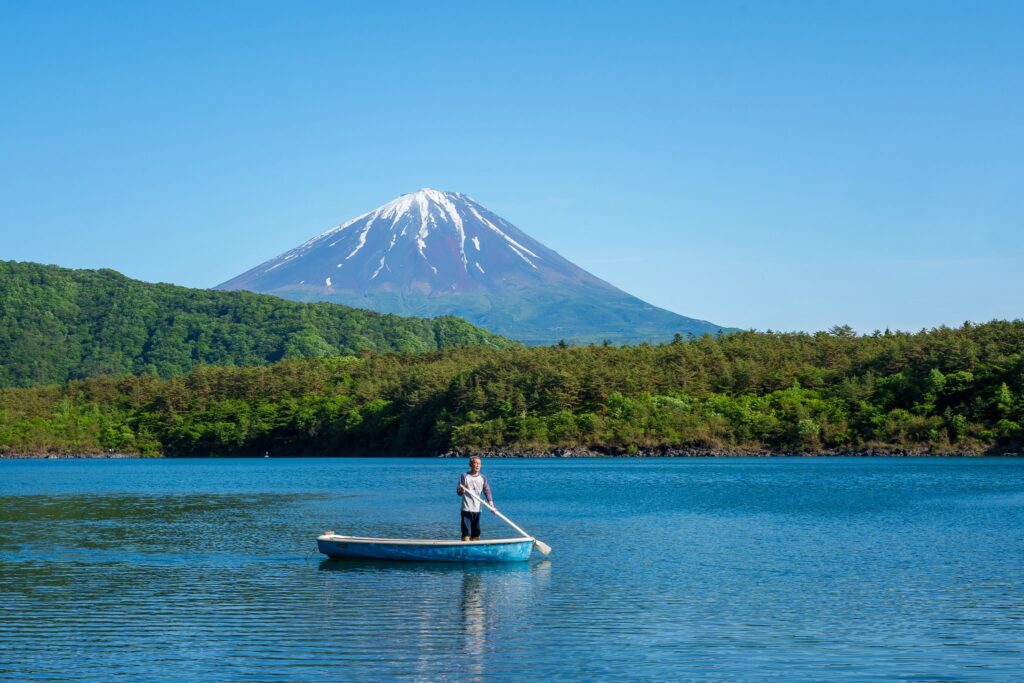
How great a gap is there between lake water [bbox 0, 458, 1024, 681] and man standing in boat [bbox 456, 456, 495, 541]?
903 mm

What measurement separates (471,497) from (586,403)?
74.1 m

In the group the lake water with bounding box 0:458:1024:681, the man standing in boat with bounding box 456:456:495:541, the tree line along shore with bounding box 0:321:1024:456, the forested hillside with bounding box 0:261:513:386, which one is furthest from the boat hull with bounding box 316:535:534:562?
the forested hillside with bounding box 0:261:513:386

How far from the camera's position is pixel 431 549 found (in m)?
23.7

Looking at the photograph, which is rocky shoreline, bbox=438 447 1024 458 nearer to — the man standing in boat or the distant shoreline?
the distant shoreline

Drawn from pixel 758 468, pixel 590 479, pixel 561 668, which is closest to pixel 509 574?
pixel 561 668

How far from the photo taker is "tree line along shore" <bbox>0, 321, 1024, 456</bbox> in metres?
82.2

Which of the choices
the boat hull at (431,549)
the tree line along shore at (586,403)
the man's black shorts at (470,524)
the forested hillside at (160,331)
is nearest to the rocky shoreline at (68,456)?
the tree line along shore at (586,403)

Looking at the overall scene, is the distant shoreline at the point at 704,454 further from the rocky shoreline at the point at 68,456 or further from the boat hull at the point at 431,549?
the boat hull at the point at 431,549

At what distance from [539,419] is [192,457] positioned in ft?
117

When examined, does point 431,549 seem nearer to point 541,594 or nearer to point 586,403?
point 541,594

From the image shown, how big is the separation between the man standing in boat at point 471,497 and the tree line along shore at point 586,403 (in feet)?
202

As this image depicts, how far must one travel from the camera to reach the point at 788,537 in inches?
1122

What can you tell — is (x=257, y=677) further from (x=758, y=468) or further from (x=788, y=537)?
(x=758, y=468)

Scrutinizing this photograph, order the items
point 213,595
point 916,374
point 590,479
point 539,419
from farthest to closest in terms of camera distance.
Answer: point 539,419
point 916,374
point 590,479
point 213,595
